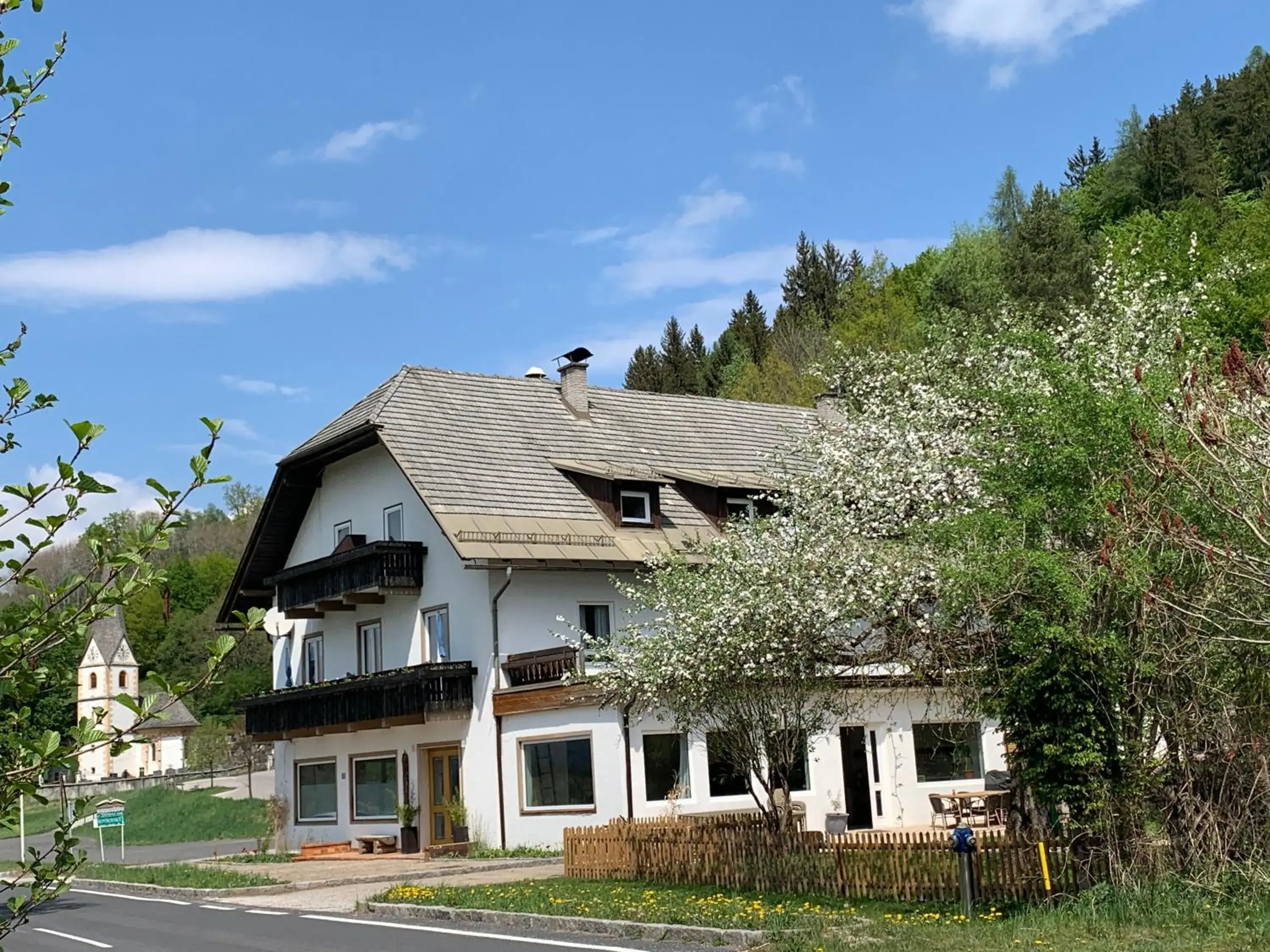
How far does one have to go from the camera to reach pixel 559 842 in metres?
27.9

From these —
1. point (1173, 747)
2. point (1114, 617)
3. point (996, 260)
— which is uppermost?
point (996, 260)

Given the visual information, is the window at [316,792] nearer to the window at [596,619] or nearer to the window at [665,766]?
the window at [596,619]

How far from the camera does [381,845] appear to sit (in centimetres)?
3189

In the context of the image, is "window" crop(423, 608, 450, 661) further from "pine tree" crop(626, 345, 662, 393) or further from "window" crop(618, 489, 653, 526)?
"pine tree" crop(626, 345, 662, 393)

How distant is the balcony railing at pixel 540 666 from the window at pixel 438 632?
2.21 metres

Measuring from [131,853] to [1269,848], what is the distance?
37970mm

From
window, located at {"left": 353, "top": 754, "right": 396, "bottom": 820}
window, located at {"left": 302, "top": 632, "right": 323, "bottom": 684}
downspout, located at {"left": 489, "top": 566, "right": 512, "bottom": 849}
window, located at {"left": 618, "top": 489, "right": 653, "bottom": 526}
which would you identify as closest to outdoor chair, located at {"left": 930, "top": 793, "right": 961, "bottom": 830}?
downspout, located at {"left": 489, "top": 566, "right": 512, "bottom": 849}

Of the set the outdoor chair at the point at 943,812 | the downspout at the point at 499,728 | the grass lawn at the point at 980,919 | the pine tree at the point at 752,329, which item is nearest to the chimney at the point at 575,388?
the downspout at the point at 499,728

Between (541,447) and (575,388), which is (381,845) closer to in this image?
(541,447)

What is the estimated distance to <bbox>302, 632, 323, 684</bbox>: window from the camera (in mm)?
36594

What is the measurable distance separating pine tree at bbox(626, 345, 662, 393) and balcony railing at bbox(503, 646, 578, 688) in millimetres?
62197

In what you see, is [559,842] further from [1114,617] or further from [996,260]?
[996,260]

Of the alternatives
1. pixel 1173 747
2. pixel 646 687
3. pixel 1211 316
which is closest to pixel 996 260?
pixel 1211 316

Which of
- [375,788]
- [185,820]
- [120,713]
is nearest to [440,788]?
[375,788]
